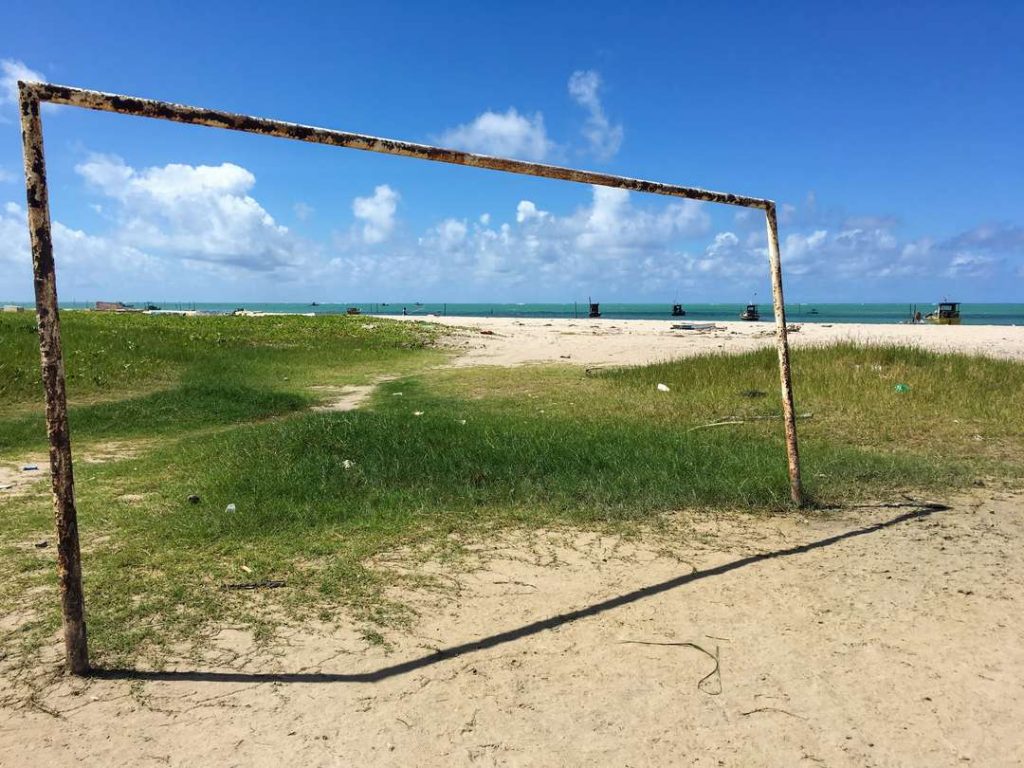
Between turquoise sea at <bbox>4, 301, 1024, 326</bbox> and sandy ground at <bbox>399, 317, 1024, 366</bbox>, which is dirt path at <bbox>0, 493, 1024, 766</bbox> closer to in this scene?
sandy ground at <bbox>399, 317, 1024, 366</bbox>

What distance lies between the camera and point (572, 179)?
4652mm

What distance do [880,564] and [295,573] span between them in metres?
3.69

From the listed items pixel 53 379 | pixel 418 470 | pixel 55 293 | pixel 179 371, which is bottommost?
pixel 418 470

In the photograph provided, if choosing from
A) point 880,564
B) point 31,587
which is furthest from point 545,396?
point 31,587

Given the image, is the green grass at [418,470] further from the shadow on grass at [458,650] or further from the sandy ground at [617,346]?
the sandy ground at [617,346]

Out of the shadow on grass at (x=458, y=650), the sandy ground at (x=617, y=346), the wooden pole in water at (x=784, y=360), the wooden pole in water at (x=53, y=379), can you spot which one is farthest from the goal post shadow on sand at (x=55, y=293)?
the sandy ground at (x=617, y=346)

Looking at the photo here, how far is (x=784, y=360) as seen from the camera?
5562 millimetres

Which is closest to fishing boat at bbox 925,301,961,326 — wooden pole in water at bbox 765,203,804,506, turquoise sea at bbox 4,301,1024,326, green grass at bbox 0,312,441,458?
turquoise sea at bbox 4,301,1024,326

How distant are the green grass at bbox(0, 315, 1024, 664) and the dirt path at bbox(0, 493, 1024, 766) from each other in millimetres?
403

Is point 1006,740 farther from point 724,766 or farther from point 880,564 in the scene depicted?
point 880,564

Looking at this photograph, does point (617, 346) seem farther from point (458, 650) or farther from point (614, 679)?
point (614, 679)

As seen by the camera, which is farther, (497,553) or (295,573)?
(497,553)

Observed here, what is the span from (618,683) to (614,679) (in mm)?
34

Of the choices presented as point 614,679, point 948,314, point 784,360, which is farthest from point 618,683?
point 948,314
